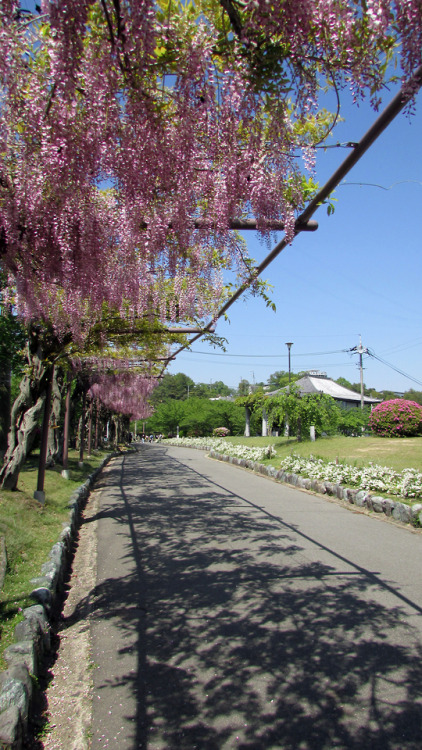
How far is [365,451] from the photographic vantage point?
627 inches

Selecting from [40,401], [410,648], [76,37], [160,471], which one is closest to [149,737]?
[410,648]

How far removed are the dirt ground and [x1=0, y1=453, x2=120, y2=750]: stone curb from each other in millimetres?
140

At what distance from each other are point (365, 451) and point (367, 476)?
617 centimetres

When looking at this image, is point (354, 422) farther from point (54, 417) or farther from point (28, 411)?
point (28, 411)

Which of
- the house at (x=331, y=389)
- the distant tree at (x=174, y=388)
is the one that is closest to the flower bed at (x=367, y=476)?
the house at (x=331, y=389)

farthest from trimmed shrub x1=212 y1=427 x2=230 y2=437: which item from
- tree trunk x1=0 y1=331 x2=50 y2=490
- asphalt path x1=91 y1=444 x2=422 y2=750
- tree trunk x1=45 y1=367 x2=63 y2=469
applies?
asphalt path x1=91 y1=444 x2=422 y2=750

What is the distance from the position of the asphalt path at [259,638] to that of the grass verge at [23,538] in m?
0.66

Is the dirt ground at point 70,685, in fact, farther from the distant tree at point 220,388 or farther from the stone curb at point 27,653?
the distant tree at point 220,388

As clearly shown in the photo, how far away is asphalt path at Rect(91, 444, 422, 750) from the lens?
256cm

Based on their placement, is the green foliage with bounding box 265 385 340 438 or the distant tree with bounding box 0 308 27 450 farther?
the green foliage with bounding box 265 385 340 438

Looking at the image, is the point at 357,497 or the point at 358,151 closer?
the point at 358,151

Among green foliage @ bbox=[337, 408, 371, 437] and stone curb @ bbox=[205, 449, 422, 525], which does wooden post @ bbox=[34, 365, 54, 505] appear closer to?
stone curb @ bbox=[205, 449, 422, 525]

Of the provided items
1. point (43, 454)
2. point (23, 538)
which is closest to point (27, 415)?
point (43, 454)

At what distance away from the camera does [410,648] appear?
3.38m
